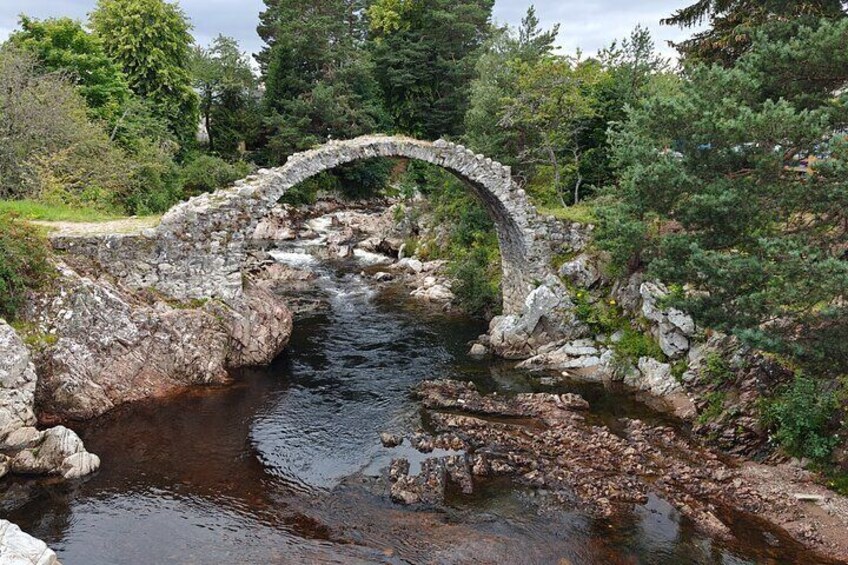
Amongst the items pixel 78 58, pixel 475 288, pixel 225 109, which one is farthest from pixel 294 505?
pixel 225 109

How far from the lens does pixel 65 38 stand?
28438 millimetres

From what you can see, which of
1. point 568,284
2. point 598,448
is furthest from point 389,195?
point 598,448

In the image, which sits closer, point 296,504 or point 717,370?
point 296,504

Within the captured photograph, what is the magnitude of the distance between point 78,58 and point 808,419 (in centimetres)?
3227

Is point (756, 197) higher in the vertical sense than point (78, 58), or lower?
lower

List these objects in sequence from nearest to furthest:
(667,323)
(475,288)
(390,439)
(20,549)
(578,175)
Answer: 1. (20,549)
2. (390,439)
3. (667,323)
4. (475,288)
5. (578,175)

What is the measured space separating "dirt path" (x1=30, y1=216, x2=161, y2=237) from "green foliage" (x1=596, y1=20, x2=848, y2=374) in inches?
558

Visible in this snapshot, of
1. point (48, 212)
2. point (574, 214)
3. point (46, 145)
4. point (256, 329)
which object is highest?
point (574, 214)

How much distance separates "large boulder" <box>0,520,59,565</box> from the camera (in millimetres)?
7266

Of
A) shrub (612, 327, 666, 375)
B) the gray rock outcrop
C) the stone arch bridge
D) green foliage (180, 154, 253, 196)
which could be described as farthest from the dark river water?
green foliage (180, 154, 253, 196)

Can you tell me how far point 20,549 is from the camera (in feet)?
24.6

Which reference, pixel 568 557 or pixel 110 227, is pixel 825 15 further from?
pixel 110 227

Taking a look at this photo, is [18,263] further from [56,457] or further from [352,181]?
[352,181]

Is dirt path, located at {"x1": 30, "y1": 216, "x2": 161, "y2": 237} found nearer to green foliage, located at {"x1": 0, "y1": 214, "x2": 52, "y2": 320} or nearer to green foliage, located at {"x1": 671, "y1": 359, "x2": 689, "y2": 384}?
green foliage, located at {"x1": 0, "y1": 214, "x2": 52, "y2": 320}
